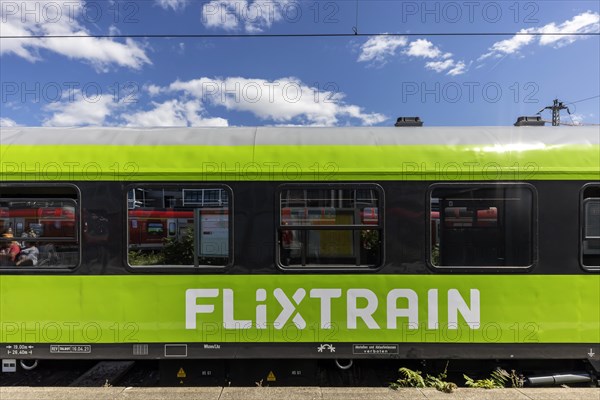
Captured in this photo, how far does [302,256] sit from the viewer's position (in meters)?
4.25

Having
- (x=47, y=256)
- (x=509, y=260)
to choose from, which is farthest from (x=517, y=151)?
(x=47, y=256)

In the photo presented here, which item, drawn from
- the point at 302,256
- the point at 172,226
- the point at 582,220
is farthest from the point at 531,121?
the point at 172,226

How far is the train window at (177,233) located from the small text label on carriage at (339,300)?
411 millimetres

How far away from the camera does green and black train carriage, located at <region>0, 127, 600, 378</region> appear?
420 centimetres

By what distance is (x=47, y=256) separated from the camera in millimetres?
4254

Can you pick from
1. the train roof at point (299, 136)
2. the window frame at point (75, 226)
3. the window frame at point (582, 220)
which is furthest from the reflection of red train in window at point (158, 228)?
the window frame at point (582, 220)

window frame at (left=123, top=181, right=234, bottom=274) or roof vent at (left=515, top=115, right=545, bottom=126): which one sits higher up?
roof vent at (left=515, top=115, right=545, bottom=126)

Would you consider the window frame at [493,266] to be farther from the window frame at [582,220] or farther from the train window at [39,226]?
the train window at [39,226]

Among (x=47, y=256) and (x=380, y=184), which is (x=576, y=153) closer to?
(x=380, y=184)

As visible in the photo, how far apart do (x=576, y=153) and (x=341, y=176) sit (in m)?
2.71

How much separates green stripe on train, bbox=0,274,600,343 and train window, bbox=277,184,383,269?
199 millimetres

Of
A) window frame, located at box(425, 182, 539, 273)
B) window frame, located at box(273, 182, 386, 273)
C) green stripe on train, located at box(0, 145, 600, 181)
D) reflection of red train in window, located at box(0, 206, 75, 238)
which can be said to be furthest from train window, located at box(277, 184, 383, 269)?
reflection of red train in window, located at box(0, 206, 75, 238)

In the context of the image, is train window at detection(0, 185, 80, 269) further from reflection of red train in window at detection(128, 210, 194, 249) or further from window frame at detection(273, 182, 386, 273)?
window frame at detection(273, 182, 386, 273)

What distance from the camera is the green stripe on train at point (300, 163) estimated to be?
422 cm
